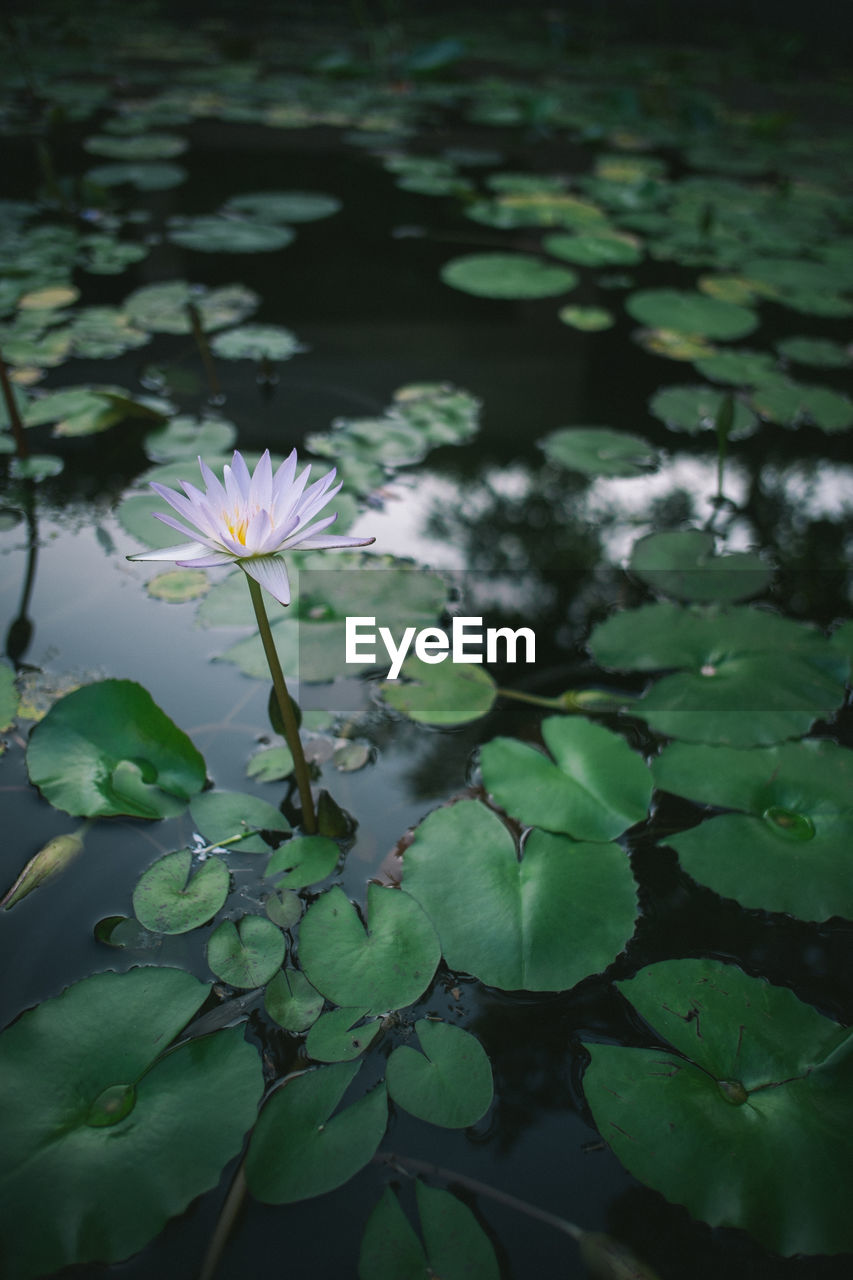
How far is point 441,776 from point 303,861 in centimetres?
28

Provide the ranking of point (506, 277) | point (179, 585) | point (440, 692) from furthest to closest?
point (506, 277)
point (179, 585)
point (440, 692)

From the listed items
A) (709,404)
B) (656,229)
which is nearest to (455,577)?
(709,404)

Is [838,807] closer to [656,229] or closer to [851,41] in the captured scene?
[656,229]

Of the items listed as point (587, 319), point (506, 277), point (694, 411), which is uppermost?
point (506, 277)

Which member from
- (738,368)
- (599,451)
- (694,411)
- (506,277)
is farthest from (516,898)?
(506,277)

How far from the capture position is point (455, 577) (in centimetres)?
165

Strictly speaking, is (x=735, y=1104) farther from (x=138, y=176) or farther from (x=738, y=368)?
(x=138, y=176)

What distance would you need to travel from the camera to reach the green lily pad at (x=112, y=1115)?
0.70 meters

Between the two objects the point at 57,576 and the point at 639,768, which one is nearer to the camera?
the point at 639,768

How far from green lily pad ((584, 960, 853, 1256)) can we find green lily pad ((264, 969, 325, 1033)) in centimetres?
32

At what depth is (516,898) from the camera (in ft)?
3.24

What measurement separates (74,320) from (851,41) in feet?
29.9

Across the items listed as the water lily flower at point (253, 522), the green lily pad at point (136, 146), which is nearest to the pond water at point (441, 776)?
the water lily flower at point (253, 522)

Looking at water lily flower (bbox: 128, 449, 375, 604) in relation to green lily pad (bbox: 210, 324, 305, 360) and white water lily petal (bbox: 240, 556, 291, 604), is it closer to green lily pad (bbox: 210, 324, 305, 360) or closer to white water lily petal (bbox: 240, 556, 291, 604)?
white water lily petal (bbox: 240, 556, 291, 604)
